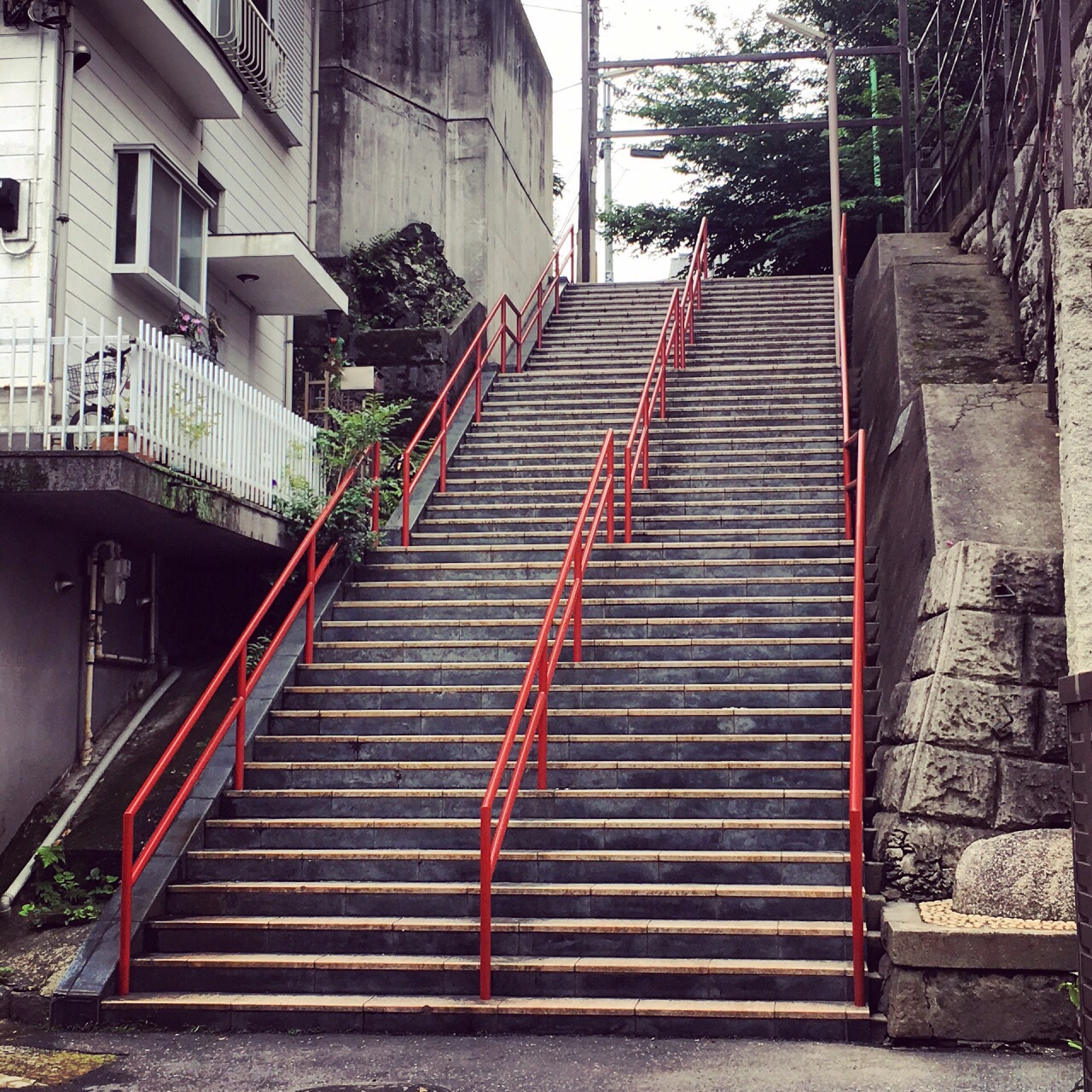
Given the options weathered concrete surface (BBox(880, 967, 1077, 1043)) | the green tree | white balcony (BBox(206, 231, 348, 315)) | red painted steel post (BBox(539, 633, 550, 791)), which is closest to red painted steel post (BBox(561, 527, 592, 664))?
red painted steel post (BBox(539, 633, 550, 791))

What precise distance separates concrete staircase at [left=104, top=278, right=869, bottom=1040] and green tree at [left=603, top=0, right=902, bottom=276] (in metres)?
12.7

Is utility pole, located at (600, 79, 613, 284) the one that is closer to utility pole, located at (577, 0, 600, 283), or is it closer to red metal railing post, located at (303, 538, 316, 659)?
utility pole, located at (577, 0, 600, 283)

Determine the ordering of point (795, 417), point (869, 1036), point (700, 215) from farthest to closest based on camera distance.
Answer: point (700, 215) → point (795, 417) → point (869, 1036)

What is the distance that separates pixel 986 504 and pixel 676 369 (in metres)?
6.92

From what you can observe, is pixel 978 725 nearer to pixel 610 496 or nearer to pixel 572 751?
pixel 572 751

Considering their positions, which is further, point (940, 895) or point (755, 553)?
point (755, 553)

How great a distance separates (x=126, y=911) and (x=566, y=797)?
245cm

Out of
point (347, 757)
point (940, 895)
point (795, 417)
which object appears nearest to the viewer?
point (940, 895)

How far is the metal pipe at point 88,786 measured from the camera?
834 cm

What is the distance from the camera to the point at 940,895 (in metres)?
6.87

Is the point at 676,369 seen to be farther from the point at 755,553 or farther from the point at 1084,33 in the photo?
the point at 1084,33

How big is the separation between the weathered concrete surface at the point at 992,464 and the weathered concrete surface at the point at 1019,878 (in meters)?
1.78

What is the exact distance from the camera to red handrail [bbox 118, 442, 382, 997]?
22.9 ft

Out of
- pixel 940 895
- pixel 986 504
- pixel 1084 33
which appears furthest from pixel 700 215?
pixel 940 895
